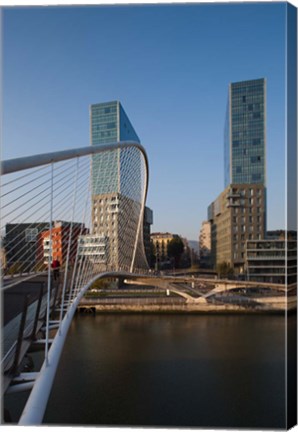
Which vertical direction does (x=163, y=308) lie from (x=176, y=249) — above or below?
below

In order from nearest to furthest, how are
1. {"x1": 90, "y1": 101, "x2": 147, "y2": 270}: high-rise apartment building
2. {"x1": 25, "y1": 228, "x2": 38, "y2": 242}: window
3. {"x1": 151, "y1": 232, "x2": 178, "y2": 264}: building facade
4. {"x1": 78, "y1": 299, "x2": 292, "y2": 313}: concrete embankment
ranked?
{"x1": 25, "y1": 228, "x2": 38, "y2": 242}: window < {"x1": 90, "y1": 101, "x2": 147, "y2": 270}: high-rise apartment building < {"x1": 78, "y1": 299, "x2": 292, "y2": 313}: concrete embankment < {"x1": 151, "y1": 232, "x2": 178, "y2": 264}: building facade

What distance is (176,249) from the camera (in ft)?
67.0

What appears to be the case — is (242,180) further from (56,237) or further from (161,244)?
(56,237)

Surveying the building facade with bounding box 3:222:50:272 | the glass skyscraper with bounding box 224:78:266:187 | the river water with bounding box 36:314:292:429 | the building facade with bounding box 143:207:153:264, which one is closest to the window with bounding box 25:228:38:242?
the building facade with bounding box 3:222:50:272

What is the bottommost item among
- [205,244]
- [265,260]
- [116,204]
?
[265,260]

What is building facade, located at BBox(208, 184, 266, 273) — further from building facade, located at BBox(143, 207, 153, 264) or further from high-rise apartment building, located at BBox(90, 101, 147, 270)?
high-rise apartment building, located at BBox(90, 101, 147, 270)

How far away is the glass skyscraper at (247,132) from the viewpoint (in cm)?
1755

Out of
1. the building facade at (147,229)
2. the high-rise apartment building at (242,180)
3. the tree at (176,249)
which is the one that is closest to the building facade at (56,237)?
the building facade at (147,229)

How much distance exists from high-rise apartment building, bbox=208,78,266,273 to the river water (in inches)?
259

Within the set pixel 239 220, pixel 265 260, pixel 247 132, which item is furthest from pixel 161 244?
pixel 265 260

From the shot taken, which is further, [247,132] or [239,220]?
[247,132]

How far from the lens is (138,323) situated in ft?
33.1

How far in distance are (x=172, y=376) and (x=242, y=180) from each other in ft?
42.2

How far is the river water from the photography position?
14.3ft
